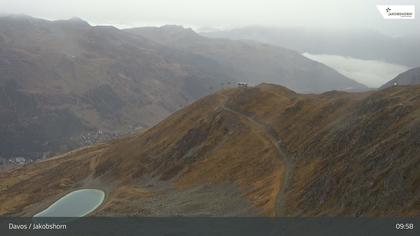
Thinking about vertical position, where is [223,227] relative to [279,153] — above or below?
below

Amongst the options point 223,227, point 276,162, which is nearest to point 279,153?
point 276,162

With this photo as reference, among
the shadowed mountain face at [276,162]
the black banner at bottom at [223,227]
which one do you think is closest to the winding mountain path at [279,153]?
the shadowed mountain face at [276,162]

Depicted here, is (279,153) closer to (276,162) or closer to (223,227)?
(276,162)

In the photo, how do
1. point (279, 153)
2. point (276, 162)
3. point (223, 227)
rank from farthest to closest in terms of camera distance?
point (279, 153)
point (276, 162)
point (223, 227)

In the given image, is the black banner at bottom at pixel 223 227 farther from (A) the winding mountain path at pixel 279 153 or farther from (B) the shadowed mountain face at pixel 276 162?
(A) the winding mountain path at pixel 279 153

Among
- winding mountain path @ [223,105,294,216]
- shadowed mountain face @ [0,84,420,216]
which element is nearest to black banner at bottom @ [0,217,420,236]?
shadowed mountain face @ [0,84,420,216]

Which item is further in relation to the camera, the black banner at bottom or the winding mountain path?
the winding mountain path

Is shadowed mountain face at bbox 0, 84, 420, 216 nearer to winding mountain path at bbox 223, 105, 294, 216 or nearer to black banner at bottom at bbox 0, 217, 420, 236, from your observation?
winding mountain path at bbox 223, 105, 294, 216
